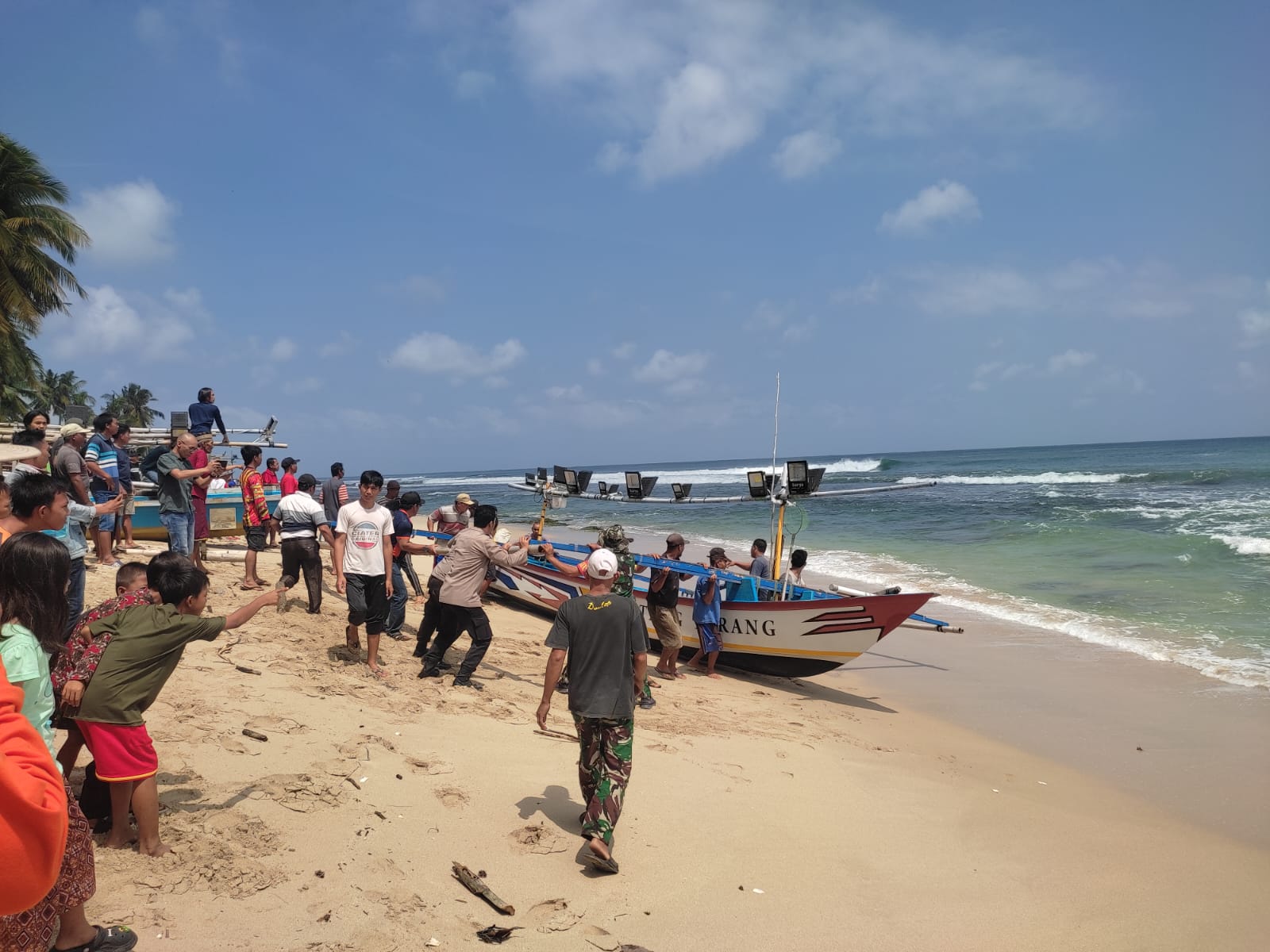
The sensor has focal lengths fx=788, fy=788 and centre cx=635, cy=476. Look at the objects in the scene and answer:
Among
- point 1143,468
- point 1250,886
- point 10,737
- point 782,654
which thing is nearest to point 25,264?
point 782,654

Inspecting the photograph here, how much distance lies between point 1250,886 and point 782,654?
5193 millimetres

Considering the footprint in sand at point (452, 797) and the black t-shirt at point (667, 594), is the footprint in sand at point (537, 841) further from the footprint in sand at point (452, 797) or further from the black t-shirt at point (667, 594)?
the black t-shirt at point (667, 594)

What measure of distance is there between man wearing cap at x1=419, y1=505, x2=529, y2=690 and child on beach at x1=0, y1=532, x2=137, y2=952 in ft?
15.0

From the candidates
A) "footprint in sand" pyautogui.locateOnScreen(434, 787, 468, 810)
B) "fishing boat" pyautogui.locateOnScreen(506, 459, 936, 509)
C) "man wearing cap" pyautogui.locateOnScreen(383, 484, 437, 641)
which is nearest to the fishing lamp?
"fishing boat" pyautogui.locateOnScreen(506, 459, 936, 509)

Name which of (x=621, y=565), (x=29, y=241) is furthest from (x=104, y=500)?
(x=29, y=241)

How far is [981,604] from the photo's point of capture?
46.5 ft

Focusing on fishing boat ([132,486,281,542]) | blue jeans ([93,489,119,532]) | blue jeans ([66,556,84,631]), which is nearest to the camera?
blue jeans ([66,556,84,631])

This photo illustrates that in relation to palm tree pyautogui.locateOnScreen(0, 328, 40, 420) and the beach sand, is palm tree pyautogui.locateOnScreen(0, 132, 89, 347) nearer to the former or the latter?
palm tree pyautogui.locateOnScreen(0, 328, 40, 420)

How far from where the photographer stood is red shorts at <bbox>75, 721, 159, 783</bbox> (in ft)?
11.6

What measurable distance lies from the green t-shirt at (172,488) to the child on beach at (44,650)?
5.94 meters

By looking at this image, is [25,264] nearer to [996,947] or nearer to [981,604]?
[981,604]

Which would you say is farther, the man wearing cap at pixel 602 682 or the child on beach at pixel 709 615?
the child on beach at pixel 709 615

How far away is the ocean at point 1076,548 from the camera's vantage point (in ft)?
38.3

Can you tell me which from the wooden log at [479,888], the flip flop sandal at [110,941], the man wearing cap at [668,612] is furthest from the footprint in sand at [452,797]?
the man wearing cap at [668,612]
